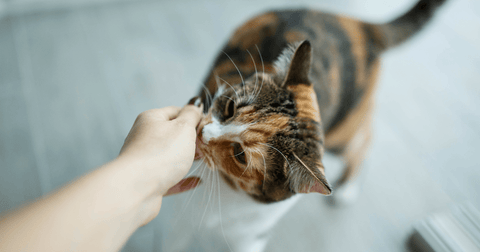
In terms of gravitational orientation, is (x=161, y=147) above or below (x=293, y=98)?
above

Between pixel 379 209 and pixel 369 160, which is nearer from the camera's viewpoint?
pixel 379 209

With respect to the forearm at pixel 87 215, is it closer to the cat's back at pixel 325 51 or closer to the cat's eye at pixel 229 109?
the cat's eye at pixel 229 109

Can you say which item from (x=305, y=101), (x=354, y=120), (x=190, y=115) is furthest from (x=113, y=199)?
(x=354, y=120)

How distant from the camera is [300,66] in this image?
641mm

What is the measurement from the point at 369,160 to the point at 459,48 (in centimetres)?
89

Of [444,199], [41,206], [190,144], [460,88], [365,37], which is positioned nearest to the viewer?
[41,206]

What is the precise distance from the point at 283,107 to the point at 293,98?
0.04m

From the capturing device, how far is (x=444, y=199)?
118 centimetres

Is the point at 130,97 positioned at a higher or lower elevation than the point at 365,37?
higher

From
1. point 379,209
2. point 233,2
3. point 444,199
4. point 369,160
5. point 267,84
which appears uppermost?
point 233,2

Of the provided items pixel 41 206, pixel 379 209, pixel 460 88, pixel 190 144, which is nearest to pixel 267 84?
pixel 190 144

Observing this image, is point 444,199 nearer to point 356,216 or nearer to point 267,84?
point 356,216

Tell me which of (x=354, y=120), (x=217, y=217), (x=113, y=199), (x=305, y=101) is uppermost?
(x=113, y=199)

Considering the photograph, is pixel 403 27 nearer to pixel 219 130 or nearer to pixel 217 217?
pixel 219 130
